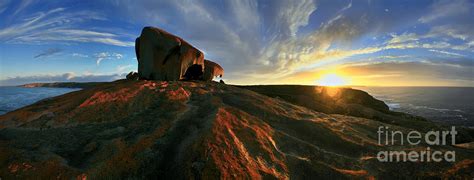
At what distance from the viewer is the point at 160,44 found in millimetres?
23391

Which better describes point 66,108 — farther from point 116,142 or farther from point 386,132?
point 386,132

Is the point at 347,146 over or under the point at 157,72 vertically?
under

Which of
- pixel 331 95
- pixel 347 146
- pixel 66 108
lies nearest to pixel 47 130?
pixel 66 108

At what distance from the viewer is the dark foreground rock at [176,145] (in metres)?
8.55

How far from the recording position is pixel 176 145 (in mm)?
10312

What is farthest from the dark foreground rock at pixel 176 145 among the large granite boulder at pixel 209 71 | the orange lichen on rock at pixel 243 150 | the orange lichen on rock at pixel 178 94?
the large granite boulder at pixel 209 71

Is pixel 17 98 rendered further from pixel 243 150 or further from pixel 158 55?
pixel 243 150

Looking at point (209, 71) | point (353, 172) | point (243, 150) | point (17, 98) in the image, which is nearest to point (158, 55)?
point (209, 71)

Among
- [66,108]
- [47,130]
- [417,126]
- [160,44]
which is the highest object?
[160,44]

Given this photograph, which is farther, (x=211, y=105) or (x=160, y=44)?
(x=160, y=44)

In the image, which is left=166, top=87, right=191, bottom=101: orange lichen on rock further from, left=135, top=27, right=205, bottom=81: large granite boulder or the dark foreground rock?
left=135, top=27, right=205, bottom=81: large granite boulder

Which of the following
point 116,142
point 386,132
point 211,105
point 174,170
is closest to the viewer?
point 174,170

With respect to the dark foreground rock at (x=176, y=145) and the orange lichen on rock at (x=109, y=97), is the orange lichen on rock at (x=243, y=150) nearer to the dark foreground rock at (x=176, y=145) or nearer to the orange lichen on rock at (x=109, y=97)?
the dark foreground rock at (x=176, y=145)

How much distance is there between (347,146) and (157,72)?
65.6ft
